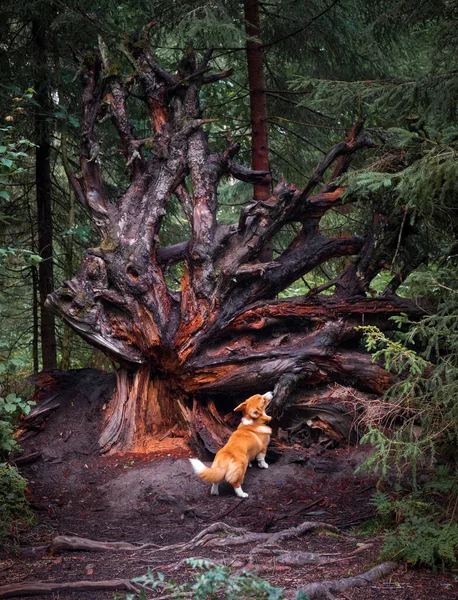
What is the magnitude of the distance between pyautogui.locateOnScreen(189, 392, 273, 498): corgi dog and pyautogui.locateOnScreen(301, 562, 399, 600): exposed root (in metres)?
2.30

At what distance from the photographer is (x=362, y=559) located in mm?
5293

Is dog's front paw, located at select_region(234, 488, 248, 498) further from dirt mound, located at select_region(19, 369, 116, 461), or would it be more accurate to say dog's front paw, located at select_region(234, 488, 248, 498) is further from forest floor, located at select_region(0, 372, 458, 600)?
dirt mound, located at select_region(19, 369, 116, 461)

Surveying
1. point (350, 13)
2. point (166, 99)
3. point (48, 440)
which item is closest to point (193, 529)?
point (48, 440)

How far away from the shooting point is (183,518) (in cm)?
697

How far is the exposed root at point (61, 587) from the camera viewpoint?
15.4ft

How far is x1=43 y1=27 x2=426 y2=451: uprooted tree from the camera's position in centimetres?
858

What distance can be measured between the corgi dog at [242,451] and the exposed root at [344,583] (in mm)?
2302

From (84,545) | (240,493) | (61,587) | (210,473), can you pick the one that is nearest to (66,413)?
(210,473)

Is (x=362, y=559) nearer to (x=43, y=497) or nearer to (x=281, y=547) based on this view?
(x=281, y=547)

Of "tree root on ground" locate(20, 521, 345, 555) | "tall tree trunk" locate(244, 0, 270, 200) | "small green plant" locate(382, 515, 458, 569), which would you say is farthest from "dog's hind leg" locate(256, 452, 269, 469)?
"tall tree trunk" locate(244, 0, 270, 200)

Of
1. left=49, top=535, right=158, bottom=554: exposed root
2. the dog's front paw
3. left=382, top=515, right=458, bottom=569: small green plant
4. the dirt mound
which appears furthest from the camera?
the dirt mound

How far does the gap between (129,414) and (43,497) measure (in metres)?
1.71

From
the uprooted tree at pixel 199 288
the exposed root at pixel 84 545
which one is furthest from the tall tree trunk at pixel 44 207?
the exposed root at pixel 84 545

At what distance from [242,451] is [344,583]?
276 cm
